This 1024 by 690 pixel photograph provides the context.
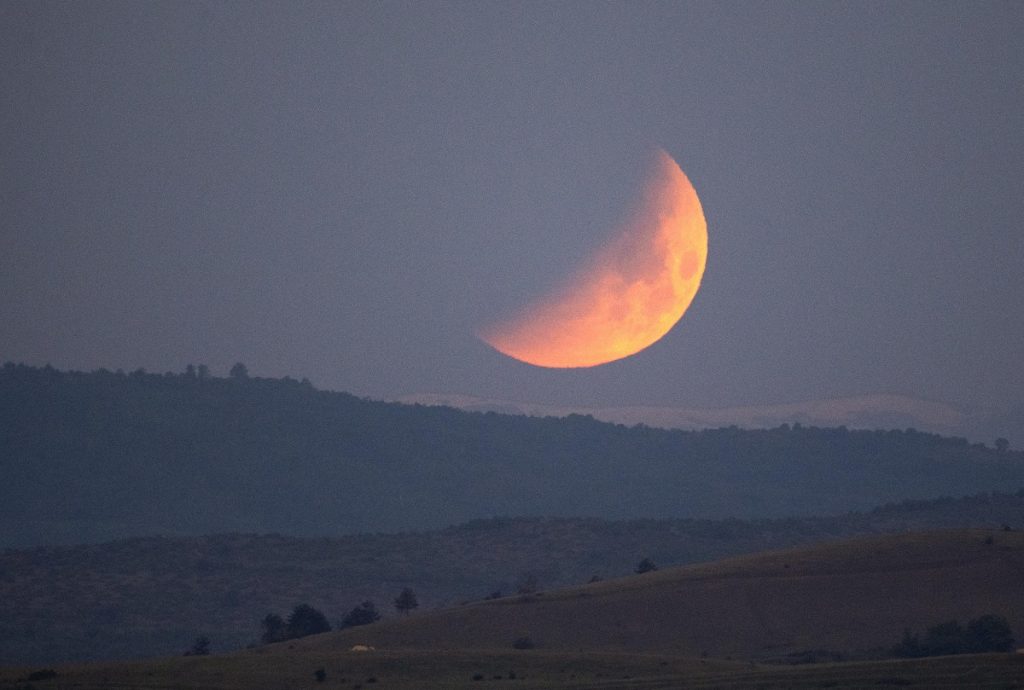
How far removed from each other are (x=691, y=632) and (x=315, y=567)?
7110cm

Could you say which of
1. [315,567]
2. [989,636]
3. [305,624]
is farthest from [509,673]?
[315,567]

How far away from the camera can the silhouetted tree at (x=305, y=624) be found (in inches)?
2955

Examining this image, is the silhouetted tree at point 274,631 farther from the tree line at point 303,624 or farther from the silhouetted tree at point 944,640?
the silhouetted tree at point 944,640

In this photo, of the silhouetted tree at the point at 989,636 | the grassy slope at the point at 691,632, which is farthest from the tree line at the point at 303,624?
the silhouetted tree at the point at 989,636

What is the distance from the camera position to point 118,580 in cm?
11875

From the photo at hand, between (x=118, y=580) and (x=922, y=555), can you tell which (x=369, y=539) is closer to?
(x=118, y=580)

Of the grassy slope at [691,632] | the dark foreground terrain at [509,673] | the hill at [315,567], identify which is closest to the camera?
the dark foreground terrain at [509,673]

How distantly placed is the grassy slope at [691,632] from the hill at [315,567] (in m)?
37.7

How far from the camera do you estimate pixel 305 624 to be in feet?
247

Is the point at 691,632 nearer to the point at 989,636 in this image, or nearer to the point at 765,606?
the point at 765,606

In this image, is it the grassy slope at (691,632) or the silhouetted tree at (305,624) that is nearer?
the grassy slope at (691,632)

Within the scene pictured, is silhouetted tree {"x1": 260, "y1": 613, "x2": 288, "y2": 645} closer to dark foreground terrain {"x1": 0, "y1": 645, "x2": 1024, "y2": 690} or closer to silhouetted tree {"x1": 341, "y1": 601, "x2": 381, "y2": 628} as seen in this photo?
silhouetted tree {"x1": 341, "y1": 601, "x2": 381, "y2": 628}

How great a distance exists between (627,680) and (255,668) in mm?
14034

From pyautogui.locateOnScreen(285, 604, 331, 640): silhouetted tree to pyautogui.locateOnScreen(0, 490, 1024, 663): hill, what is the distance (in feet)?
65.9
